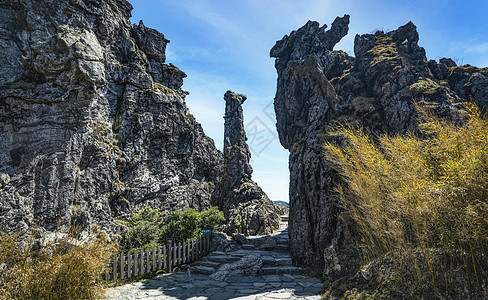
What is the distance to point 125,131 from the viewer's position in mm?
16391

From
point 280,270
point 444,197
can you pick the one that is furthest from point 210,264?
point 444,197

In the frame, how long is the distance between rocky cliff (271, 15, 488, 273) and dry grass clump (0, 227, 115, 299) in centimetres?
590

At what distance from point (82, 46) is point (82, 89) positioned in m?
2.77

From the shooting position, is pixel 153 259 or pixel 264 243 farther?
pixel 264 243

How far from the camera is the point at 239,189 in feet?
62.3

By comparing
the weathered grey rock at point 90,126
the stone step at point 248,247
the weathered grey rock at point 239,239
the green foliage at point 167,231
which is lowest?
the stone step at point 248,247

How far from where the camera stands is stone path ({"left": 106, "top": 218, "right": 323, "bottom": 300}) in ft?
19.0

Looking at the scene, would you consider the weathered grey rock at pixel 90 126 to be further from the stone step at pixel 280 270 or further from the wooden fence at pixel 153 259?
the stone step at pixel 280 270

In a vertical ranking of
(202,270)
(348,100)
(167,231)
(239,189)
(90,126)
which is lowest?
(202,270)

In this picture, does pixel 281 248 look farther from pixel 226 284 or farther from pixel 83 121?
pixel 83 121

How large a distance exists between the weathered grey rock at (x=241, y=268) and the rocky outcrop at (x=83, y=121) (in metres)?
6.91

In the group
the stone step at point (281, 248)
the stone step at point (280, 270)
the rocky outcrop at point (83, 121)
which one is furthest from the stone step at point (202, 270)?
the rocky outcrop at point (83, 121)

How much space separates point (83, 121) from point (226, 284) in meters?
12.0

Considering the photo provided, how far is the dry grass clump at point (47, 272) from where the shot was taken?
371 cm
